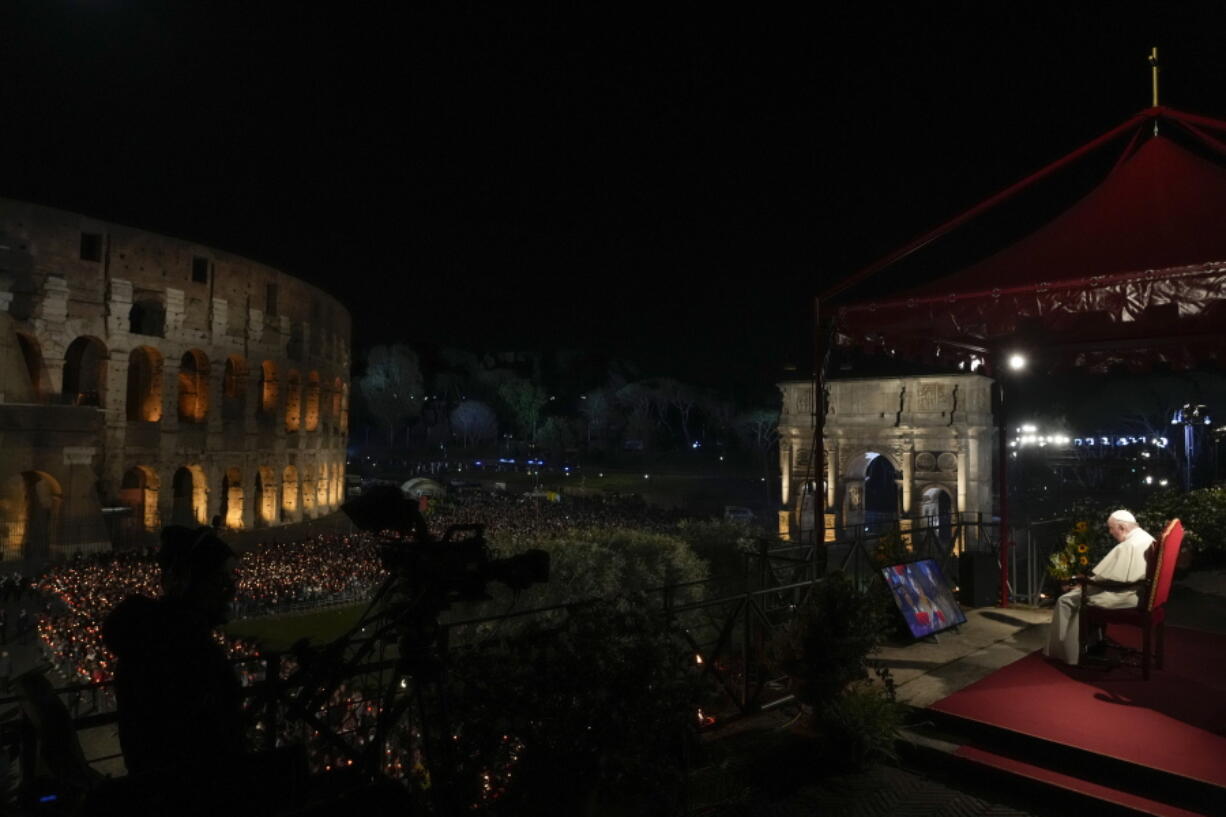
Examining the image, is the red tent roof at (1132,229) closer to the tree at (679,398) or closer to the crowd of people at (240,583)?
the crowd of people at (240,583)

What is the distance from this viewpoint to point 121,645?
2822 mm

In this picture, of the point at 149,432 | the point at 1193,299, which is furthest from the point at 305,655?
the point at 149,432

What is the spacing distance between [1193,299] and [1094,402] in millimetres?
61991

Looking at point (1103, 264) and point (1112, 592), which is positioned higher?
point (1103, 264)

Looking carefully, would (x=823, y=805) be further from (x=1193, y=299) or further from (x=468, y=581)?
(x=1193, y=299)

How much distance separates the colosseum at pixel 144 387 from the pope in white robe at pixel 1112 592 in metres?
28.2

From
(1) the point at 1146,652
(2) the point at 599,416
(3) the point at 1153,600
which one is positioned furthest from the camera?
(2) the point at 599,416

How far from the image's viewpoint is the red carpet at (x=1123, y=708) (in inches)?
199

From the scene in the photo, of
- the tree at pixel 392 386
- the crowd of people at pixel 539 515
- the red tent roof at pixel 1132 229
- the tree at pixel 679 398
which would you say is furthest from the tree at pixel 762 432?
the red tent roof at pixel 1132 229

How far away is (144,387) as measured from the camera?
3109cm

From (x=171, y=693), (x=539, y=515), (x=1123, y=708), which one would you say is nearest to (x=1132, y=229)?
(x=1123, y=708)

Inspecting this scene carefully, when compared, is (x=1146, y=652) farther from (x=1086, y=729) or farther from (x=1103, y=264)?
(x=1103, y=264)

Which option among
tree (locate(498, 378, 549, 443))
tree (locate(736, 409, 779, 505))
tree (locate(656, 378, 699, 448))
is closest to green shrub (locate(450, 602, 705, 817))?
tree (locate(736, 409, 779, 505))

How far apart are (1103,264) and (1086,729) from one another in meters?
3.76
